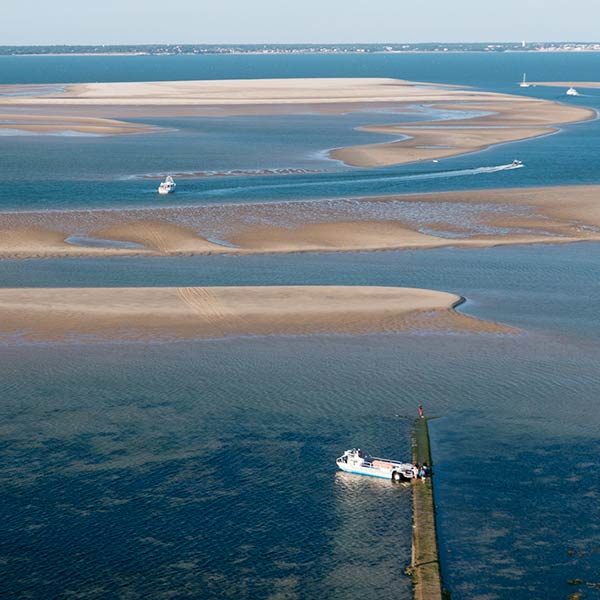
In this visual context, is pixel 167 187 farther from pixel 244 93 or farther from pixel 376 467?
pixel 244 93

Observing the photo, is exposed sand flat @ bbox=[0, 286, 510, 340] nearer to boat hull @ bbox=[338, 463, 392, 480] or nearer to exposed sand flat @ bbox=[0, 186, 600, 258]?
exposed sand flat @ bbox=[0, 186, 600, 258]

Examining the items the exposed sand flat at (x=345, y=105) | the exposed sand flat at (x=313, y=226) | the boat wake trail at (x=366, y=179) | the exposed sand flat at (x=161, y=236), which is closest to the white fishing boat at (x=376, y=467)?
the exposed sand flat at (x=313, y=226)

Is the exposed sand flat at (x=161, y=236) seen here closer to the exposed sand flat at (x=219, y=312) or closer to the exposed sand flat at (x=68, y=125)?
the exposed sand flat at (x=219, y=312)

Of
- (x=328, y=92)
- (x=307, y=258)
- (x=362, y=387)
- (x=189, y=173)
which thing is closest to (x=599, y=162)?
(x=189, y=173)

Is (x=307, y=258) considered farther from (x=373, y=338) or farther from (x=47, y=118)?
(x=47, y=118)

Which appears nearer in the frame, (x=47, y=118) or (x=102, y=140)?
(x=102, y=140)

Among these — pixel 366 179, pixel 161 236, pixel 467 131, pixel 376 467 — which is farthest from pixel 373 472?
pixel 467 131

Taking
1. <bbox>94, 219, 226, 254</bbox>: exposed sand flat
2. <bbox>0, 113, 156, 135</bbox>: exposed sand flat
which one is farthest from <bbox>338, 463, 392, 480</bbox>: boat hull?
<bbox>0, 113, 156, 135</bbox>: exposed sand flat
